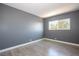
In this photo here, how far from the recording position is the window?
188 inches

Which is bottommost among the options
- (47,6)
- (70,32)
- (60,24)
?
(70,32)

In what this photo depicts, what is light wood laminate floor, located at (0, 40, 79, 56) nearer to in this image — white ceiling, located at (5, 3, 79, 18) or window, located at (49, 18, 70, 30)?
window, located at (49, 18, 70, 30)

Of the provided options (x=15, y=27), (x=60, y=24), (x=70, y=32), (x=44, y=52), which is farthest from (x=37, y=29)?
(x=44, y=52)

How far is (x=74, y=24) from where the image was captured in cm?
434

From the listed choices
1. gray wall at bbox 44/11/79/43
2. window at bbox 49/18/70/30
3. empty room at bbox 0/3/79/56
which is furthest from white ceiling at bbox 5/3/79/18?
window at bbox 49/18/70/30

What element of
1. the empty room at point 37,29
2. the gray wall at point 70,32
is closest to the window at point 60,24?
the empty room at point 37,29

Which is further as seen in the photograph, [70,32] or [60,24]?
[60,24]

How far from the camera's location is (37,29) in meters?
5.81

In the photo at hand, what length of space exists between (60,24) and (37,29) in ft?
6.44

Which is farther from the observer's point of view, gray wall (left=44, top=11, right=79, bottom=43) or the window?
the window

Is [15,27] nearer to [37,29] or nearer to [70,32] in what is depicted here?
[37,29]

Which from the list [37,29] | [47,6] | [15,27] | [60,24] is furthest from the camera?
[37,29]

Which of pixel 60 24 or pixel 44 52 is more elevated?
pixel 60 24

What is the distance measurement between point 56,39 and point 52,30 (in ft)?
2.94
